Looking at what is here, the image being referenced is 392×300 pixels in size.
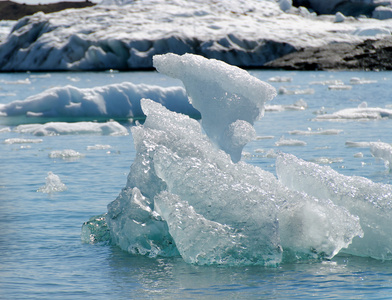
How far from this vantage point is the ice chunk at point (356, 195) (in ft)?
15.8

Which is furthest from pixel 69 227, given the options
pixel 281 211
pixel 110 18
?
pixel 110 18

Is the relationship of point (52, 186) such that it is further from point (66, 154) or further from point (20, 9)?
point (20, 9)

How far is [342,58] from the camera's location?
33.8 metres

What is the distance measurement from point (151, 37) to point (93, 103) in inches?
843

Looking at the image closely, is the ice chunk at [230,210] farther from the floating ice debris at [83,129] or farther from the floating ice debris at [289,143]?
the floating ice debris at [83,129]

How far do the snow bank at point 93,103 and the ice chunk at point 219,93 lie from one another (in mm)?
9399

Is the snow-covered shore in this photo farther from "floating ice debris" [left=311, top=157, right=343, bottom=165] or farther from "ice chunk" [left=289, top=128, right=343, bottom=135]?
"floating ice debris" [left=311, top=157, right=343, bottom=165]

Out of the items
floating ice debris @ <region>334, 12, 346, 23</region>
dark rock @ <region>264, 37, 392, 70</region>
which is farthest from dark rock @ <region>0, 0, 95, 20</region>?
dark rock @ <region>264, 37, 392, 70</region>

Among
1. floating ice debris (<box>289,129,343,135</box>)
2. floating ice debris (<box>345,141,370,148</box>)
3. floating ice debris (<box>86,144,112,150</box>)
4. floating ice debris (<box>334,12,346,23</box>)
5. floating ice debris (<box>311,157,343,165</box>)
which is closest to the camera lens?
floating ice debris (<box>311,157,343,165</box>)

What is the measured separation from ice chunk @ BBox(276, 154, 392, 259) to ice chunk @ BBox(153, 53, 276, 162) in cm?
57

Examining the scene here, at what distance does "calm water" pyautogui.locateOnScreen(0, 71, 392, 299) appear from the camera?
161 inches

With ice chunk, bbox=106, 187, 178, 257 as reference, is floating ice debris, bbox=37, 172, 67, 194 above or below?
below

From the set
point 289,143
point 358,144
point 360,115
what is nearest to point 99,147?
point 289,143

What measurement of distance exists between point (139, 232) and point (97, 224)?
762 millimetres
